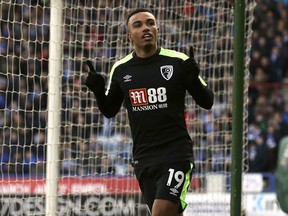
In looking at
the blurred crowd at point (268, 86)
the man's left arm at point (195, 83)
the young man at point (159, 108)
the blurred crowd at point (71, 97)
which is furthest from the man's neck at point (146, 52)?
the blurred crowd at point (268, 86)

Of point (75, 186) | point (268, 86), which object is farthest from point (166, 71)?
point (268, 86)

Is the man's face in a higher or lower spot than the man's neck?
higher

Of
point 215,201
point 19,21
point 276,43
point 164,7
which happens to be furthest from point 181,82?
point 276,43

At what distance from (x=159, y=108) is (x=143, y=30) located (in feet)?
1.80

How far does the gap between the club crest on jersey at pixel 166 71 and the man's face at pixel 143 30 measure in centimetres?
18

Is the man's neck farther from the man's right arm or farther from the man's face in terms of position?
the man's right arm

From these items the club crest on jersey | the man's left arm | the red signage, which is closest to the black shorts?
the man's left arm

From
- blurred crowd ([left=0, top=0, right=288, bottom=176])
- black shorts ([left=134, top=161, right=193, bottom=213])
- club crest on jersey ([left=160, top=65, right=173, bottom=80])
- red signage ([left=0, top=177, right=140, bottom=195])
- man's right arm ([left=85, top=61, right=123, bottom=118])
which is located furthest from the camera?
red signage ([left=0, top=177, right=140, bottom=195])

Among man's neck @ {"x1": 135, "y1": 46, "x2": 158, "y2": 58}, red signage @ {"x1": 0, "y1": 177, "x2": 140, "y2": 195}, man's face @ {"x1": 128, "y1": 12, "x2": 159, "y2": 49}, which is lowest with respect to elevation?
red signage @ {"x1": 0, "y1": 177, "x2": 140, "y2": 195}

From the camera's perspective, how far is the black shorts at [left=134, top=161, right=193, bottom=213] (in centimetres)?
526

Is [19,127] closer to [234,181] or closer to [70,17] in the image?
[70,17]

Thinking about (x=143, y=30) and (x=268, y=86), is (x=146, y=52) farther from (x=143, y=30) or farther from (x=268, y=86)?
(x=268, y=86)

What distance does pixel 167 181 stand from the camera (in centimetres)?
527

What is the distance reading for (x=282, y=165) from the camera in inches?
244
